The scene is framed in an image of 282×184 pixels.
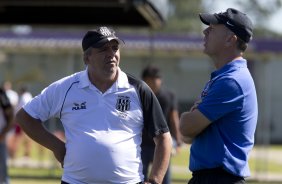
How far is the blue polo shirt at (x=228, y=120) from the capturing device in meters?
5.88

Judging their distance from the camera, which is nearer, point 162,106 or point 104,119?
point 104,119

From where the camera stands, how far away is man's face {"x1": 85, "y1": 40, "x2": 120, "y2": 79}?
21.4 ft

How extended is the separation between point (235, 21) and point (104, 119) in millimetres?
1226

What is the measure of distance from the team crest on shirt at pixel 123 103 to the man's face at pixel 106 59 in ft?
0.64

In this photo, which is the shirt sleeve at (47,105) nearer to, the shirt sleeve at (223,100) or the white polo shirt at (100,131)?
the white polo shirt at (100,131)

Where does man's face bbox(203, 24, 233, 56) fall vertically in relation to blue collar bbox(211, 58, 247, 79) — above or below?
above

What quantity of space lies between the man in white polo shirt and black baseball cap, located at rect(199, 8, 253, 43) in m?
0.83

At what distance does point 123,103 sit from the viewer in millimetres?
6492

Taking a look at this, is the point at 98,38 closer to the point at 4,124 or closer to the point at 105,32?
→ the point at 105,32

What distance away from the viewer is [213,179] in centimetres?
596

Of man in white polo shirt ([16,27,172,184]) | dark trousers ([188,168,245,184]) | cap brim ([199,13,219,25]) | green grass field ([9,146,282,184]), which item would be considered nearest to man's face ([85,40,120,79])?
man in white polo shirt ([16,27,172,184])

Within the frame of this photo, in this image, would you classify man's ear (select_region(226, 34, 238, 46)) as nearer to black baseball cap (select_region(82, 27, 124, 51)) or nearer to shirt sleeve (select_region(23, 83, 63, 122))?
black baseball cap (select_region(82, 27, 124, 51))

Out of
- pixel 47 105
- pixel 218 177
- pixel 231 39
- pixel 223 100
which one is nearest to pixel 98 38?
pixel 47 105

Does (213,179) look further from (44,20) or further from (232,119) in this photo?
(44,20)
